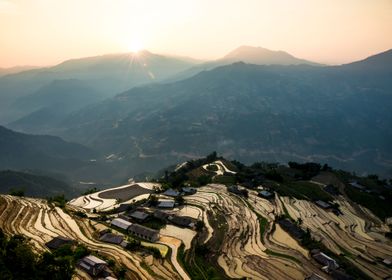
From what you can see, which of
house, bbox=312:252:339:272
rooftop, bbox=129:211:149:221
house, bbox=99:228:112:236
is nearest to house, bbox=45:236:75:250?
house, bbox=99:228:112:236

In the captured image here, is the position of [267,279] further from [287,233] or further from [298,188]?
[298,188]

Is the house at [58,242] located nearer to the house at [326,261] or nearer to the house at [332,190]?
the house at [326,261]

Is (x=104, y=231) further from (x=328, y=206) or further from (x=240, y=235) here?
(x=328, y=206)

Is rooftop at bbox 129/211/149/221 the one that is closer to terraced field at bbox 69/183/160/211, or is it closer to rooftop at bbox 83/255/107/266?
terraced field at bbox 69/183/160/211

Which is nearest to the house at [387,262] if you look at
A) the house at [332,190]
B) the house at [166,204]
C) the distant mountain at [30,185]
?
the house at [332,190]

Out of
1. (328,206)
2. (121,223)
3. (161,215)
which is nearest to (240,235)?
(161,215)
